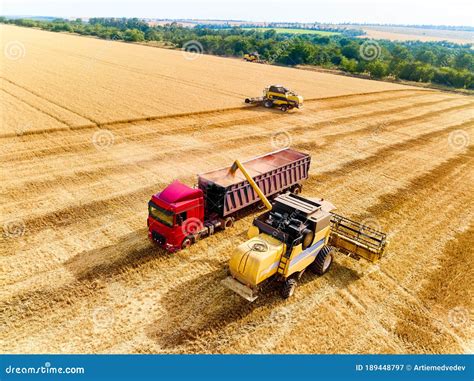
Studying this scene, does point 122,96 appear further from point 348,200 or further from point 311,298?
point 311,298

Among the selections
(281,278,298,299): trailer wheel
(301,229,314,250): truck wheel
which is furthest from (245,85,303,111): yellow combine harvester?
(281,278,298,299): trailer wheel

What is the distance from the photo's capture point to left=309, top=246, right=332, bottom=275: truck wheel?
1302 centimetres

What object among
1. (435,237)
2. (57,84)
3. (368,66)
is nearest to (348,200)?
(435,237)

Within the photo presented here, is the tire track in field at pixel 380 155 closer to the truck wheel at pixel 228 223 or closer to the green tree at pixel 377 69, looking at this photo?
the truck wheel at pixel 228 223

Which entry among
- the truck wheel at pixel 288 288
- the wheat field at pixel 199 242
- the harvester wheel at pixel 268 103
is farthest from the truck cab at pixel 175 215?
the harvester wheel at pixel 268 103

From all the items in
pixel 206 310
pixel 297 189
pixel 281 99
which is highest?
pixel 281 99

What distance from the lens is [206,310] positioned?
11328 millimetres

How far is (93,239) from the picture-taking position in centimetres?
1452

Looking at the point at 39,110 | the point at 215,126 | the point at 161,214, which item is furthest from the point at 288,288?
the point at 39,110

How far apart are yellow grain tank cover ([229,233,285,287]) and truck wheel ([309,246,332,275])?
7.50 feet

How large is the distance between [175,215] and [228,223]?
138 inches

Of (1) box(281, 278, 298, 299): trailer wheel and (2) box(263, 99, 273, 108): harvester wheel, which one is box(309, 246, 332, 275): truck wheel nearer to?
(1) box(281, 278, 298, 299): trailer wheel

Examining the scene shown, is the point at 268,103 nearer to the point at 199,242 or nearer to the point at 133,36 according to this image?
the point at 199,242

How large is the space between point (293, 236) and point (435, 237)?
30.1 ft
